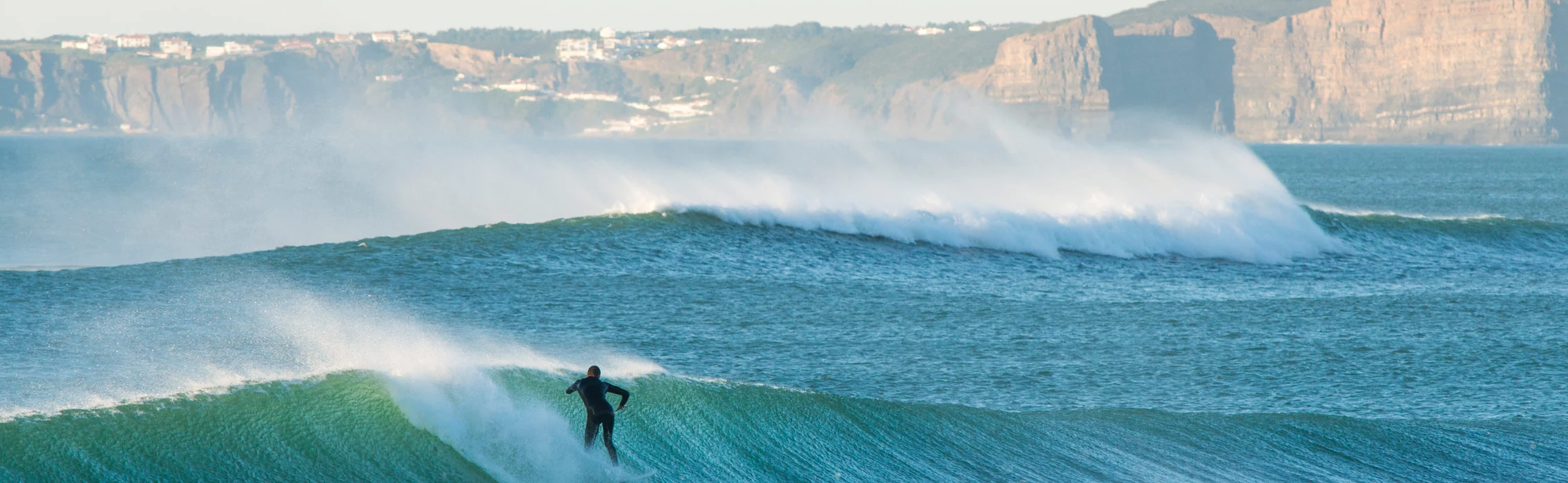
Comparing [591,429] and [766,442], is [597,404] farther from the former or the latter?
[766,442]

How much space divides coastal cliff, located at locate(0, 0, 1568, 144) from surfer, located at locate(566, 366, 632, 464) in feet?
473

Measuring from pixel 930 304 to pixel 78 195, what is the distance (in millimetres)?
40761

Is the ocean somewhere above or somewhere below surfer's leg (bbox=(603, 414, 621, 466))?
below

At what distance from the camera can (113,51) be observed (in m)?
187

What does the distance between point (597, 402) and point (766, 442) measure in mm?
2413

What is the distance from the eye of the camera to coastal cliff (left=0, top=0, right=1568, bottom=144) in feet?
526

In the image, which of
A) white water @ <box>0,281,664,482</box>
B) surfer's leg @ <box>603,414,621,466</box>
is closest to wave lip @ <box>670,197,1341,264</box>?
white water @ <box>0,281,664,482</box>

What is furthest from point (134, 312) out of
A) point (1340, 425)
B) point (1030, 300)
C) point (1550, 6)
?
point (1550, 6)

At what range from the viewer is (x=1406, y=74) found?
6580 inches

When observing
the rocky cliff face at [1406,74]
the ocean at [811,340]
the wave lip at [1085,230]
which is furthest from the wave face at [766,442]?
the rocky cliff face at [1406,74]

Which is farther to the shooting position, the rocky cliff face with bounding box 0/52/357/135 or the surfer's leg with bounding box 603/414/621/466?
the rocky cliff face with bounding box 0/52/357/135

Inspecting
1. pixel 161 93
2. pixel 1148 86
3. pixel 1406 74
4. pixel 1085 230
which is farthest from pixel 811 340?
pixel 1148 86

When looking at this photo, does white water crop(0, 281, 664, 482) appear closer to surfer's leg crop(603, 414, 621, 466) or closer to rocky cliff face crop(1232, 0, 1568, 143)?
surfer's leg crop(603, 414, 621, 466)

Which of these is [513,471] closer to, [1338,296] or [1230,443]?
[1230,443]
